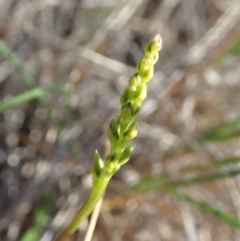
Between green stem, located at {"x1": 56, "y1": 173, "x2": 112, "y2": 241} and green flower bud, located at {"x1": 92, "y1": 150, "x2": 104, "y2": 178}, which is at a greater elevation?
green flower bud, located at {"x1": 92, "y1": 150, "x2": 104, "y2": 178}

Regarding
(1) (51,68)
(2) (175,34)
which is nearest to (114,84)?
(1) (51,68)

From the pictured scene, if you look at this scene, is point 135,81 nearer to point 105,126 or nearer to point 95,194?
point 95,194

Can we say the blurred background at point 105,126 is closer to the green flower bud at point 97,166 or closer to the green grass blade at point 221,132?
the green grass blade at point 221,132

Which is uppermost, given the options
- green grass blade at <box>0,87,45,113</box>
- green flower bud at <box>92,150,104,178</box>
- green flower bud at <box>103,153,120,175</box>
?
green flower bud at <box>103,153,120,175</box>

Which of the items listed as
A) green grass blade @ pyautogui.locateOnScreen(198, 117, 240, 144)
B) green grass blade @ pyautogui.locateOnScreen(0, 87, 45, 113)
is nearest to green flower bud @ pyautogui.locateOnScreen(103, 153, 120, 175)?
green grass blade @ pyautogui.locateOnScreen(0, 87, 45, 113)

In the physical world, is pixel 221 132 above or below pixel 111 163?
below

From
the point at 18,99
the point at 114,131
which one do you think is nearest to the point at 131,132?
the point at 114,131

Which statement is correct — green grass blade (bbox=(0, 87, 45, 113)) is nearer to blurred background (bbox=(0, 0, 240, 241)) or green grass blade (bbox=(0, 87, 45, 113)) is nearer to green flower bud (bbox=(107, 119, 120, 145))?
blurred background (bbox=(0, 0, 240, 241))

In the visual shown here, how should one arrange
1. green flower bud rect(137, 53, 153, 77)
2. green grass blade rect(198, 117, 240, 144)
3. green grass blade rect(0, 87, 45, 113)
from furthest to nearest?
green grass blade rect(198, 117, 240, 144), green grass blade rect(0, 87, 45, 113), green flower bud rect(137, 53, 153, 77)

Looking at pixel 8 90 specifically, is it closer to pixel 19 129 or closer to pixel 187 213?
pixel 19 129

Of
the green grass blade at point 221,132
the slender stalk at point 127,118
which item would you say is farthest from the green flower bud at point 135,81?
the green grass blade at point 221,132
